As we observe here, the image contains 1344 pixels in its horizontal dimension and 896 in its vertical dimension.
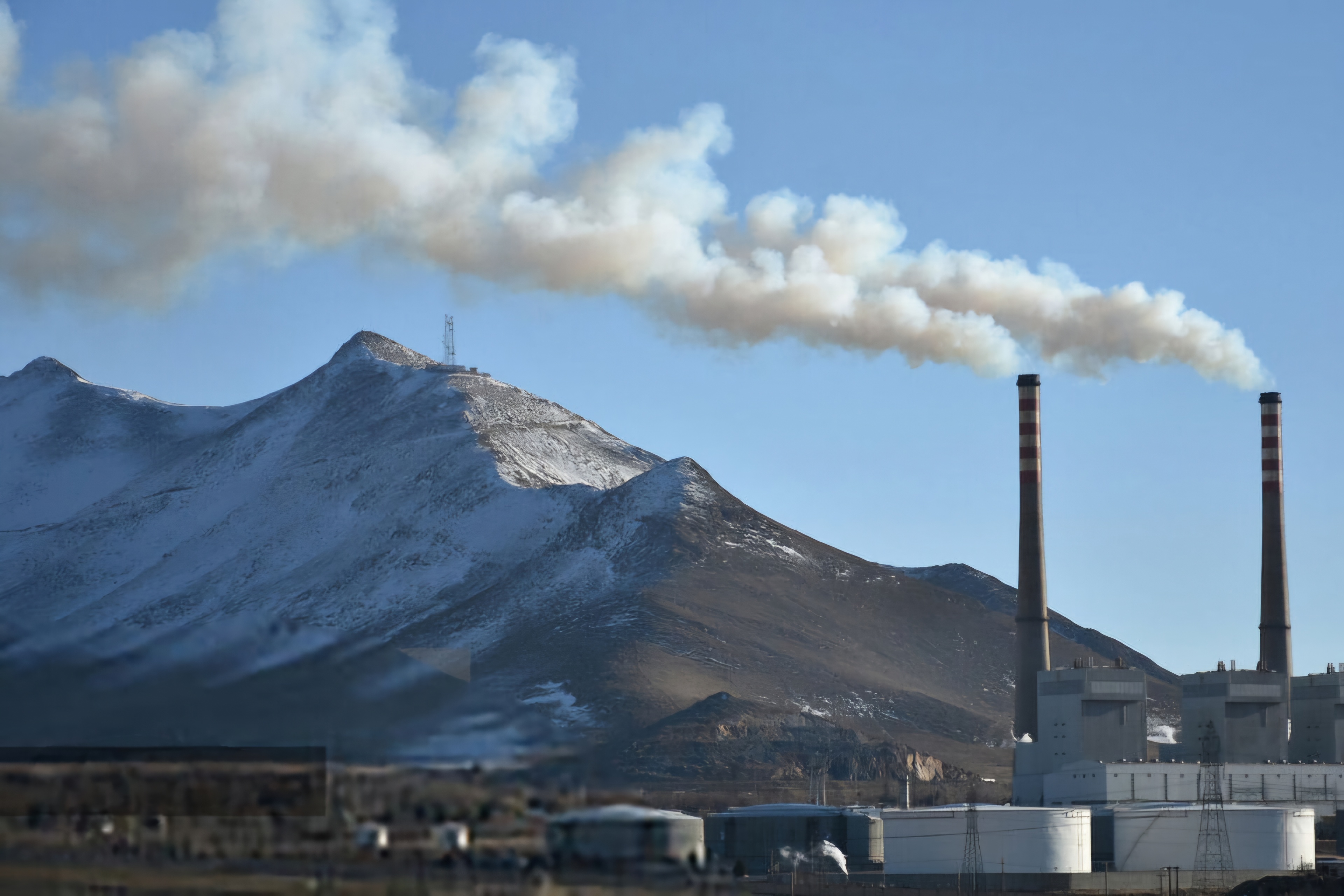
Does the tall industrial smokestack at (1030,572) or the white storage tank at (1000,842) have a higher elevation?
the tall industrial smokestack at (1030,572)

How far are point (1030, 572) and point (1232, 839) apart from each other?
110 feet

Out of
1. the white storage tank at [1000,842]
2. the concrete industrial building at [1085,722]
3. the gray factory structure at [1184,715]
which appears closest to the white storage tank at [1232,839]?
the white storage tank at [1000,842]

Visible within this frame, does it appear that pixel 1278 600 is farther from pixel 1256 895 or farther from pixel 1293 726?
pixel 1256 895

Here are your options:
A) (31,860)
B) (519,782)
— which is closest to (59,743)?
(31,860)

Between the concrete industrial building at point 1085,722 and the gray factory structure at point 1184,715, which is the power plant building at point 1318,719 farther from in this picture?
the concrete industrial building at point 1085,722

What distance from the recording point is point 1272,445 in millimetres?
137375

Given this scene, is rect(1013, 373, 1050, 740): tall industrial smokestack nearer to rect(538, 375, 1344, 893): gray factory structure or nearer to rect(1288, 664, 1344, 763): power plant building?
rect(538, 375, 1344, 893): gray factory structure

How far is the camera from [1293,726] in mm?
134500

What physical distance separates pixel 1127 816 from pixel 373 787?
92.3 metres

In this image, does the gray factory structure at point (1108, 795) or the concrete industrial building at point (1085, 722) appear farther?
the concrete industrial building at point (1085, 722)

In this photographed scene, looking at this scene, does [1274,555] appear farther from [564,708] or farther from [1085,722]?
[564,708]

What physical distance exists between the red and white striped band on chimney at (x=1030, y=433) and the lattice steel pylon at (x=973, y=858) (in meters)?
43.5

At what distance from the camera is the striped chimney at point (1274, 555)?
136375mm

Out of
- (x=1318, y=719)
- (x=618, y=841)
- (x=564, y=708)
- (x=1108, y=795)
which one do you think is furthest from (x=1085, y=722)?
(x=618, y=841)
